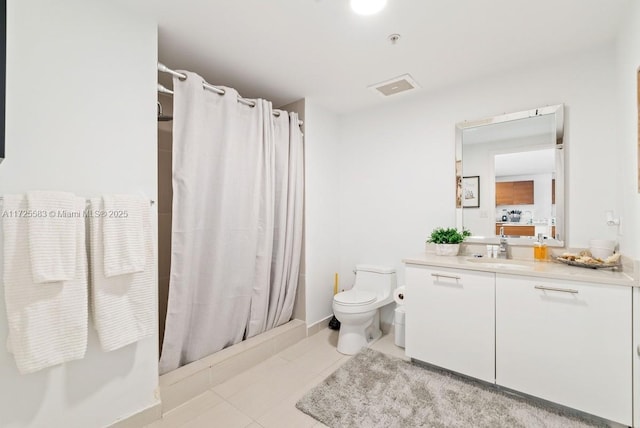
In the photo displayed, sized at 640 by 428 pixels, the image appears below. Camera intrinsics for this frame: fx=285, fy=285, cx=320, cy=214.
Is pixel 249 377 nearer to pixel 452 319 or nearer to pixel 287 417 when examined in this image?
pixel 287 417

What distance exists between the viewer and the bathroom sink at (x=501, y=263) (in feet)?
5.74

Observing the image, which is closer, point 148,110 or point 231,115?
point 148,110

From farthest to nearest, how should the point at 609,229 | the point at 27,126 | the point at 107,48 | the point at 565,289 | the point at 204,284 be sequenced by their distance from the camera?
the point at 204,284 → the point at 609,229 → the point at 565,289 → the point at 107,48 → the point at 27,126

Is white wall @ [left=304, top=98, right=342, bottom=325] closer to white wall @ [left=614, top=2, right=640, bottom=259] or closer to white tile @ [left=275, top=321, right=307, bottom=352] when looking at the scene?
white tile @ [left=275, top=321, right=307, bottom=352]

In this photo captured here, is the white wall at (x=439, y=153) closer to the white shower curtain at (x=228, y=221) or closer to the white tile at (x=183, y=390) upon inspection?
the white shower curtain at (x=228, y=221)

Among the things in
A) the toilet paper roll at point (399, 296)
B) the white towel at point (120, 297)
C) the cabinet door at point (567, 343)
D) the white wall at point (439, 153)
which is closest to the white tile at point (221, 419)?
the white towel at point (120, 297)

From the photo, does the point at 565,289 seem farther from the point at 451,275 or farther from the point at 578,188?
the point at 578,188

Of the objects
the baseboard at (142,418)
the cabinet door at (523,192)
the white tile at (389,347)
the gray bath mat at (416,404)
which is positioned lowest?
the white tile at (389,347)

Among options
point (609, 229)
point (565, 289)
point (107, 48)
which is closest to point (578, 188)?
point (609, 229)

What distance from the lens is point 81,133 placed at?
4.42 ft

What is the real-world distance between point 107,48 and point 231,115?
77cm

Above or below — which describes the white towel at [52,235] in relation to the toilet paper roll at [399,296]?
above

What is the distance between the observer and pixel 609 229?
1.83 m

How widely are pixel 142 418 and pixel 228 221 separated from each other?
119 centimetres
